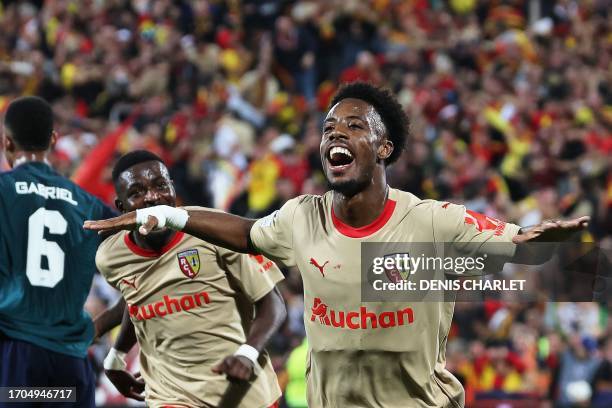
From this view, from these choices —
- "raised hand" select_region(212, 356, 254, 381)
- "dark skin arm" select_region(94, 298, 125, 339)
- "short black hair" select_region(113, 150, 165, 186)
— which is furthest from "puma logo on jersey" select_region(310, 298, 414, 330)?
"dark skin arm" select_region(94, 298, 125, 339)

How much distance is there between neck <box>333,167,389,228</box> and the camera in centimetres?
480

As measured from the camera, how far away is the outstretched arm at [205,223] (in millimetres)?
4695

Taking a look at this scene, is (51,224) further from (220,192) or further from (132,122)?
(132,122)

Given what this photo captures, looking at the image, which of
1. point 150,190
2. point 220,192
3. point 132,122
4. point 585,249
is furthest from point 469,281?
point 132,122

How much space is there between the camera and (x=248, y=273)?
592 centimetres

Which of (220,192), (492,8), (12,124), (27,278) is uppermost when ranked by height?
(492,8)

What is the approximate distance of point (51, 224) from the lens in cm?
602

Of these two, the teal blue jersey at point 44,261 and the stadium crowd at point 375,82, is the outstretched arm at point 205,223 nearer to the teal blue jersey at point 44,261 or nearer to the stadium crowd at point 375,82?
the teal blue jersey at point 44,261

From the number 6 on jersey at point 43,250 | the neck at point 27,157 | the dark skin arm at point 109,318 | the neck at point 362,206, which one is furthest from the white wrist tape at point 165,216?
the dark skin arm at point 109,318

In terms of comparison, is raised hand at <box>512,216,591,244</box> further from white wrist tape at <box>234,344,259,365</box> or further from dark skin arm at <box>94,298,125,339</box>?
dark skin arm at <box>94,298,125,339</box>

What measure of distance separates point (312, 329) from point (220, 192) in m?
9.08

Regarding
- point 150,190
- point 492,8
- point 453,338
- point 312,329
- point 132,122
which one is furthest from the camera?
point 492,8

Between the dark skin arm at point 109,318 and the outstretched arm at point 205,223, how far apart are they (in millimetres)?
1762

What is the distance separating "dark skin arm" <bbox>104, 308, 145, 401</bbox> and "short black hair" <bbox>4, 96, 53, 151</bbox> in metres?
1.11
